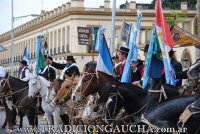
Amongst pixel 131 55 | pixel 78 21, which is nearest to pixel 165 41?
pixel 131 55

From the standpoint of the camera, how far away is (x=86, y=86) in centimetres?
1224

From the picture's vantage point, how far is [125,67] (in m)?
13.0

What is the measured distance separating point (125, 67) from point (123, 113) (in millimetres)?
1503

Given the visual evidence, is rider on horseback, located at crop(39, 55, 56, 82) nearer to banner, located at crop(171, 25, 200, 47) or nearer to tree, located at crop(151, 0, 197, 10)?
banner, located at crop(171, 25, 200, 47)

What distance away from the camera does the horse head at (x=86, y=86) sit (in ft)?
40.1

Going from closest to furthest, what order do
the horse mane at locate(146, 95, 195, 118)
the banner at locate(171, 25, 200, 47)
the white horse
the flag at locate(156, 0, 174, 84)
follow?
the horse mane at locate(146, 95, 195, 118)
the flag at locate(156, 0, 174, 84)
the banner at locate(171, 25, 200, 47)
the white horse

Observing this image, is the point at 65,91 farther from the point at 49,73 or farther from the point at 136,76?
the point at 49,73

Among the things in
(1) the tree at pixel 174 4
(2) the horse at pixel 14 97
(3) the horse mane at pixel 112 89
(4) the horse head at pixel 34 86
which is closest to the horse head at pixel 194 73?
(3) the horse mane at pixel 112 89

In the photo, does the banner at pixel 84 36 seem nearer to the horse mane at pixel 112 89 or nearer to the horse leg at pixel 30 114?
the horse leg at pixel 30 114

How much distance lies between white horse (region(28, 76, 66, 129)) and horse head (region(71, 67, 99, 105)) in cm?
354

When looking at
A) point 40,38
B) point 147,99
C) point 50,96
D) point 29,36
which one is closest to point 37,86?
point 50,96

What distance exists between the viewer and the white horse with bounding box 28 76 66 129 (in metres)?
16.1

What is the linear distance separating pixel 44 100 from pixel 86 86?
4449 millimetres

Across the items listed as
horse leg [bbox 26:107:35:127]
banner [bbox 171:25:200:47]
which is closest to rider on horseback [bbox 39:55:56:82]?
horse leg [bbox 26:107:35:127]
